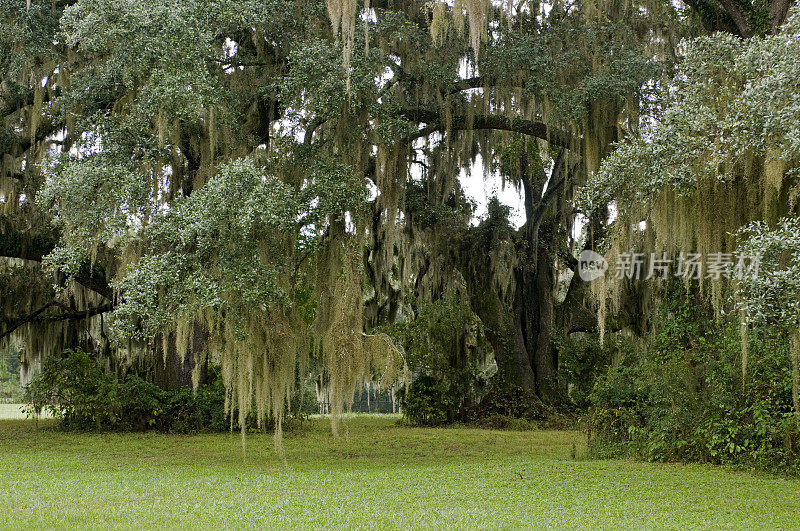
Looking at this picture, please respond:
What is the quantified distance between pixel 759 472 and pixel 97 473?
7049 millimetres

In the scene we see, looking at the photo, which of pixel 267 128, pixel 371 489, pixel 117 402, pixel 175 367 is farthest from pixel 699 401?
pixel 117 402

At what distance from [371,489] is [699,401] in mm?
4279

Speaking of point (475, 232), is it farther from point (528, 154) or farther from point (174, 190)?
point (174, 190)

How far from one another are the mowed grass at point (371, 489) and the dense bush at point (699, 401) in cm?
42

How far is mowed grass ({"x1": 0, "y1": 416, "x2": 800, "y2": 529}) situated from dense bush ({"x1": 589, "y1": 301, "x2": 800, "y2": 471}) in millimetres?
423

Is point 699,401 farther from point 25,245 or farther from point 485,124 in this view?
point 25,245

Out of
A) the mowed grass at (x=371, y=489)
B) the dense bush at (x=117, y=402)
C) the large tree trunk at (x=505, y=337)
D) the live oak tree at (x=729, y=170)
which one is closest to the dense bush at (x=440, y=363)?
the large tree trunk at (x=505, y=337)

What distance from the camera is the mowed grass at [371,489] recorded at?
Result: 5820mm

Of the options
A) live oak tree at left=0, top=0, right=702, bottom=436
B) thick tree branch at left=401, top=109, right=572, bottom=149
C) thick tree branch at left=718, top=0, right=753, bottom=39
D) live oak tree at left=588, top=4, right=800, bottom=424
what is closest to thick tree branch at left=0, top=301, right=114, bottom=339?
live oak tree at left=0, top=0, right=702, bottom=436

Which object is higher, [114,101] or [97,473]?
[114,101]

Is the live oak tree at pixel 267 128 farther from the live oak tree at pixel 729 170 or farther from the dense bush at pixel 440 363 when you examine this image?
the dense bush at pixel 440 363

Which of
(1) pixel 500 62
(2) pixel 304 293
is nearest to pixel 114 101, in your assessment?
(2) pixel 304 293

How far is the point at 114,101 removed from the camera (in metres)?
10.0

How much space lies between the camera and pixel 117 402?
46.4 feet
